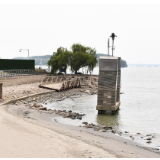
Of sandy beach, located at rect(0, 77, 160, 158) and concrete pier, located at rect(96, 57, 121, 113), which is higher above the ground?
concrete pier, located at rect(96, 57, 121, 113)

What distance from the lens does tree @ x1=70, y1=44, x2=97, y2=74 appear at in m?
49.6

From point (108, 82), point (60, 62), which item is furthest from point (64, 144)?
point (60, 62)

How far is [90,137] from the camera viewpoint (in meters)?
12.0

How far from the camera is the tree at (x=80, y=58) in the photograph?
163ft

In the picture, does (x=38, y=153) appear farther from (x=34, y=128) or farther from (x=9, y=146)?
(x=34, y=128)

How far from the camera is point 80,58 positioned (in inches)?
1956

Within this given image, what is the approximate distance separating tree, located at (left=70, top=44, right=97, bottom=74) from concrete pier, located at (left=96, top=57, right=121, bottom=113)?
1215 inches

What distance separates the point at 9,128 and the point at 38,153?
3.49 metres

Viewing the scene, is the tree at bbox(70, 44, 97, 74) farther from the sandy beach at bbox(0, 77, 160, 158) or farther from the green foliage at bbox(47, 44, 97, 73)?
the sandy beach at bbox(0, 77, 160, 158)

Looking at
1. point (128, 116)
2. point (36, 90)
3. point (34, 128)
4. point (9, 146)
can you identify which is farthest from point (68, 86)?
point (9, 146)

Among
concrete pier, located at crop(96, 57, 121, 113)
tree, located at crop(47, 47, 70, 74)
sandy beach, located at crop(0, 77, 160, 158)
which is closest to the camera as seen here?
sandy beach, located at crop(0, 77, 160, 158)

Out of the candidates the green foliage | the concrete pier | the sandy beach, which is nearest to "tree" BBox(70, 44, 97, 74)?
the green foliage

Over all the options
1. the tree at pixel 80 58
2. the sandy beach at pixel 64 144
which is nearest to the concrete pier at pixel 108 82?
the sandy beach at pixel 64 144

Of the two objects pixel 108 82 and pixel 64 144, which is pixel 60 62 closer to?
pixel 108 82
